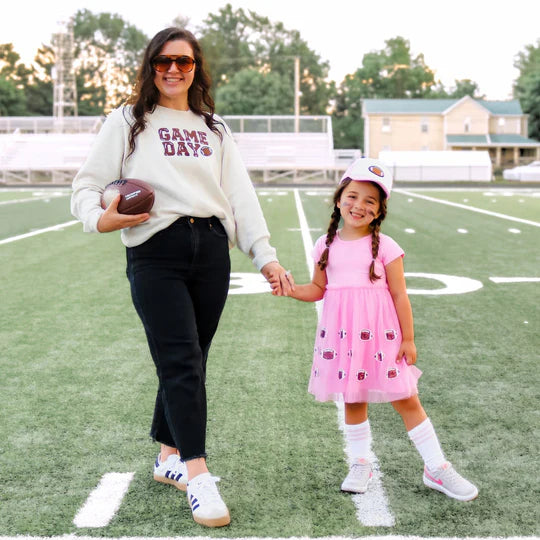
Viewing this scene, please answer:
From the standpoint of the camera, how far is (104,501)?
3.11 meters

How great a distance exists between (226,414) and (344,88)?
83915mm

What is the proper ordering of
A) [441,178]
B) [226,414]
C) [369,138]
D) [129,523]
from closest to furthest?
[129,523] < [226,414] < [441,178] < [369,138]

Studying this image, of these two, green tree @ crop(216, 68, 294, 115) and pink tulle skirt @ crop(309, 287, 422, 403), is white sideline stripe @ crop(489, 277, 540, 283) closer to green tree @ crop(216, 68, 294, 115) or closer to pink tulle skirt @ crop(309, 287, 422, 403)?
pink tulle skirt @ crop(309, 287, 422, 403)

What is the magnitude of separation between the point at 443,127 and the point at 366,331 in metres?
63.8

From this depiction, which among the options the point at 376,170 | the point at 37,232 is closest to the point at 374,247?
the point at 376,170

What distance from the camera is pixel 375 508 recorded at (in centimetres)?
303

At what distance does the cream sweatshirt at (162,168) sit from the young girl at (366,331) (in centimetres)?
47

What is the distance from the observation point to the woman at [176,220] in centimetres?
305

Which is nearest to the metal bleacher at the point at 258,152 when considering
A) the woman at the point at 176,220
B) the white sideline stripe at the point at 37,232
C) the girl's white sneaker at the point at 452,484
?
the white sideline stripe at the point at 37,232

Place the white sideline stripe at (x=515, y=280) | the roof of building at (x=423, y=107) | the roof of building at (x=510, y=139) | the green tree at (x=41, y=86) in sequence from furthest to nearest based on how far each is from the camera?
the green tree at (x=41, y=86) < the roof of building at (x=423, y=107) < the roof of building at (x=510, y=139) < the white sideline stripe at (x=515, y=280)

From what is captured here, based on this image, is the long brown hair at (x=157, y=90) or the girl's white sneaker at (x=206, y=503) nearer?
the girl's white sneaker at (x=206, y=503)

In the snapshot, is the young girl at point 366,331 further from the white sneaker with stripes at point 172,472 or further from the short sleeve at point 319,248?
the white sneaker with stripes at point 172,472

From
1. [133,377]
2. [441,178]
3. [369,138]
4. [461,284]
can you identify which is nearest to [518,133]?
[369,138]

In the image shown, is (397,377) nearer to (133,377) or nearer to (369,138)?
(133,377)
